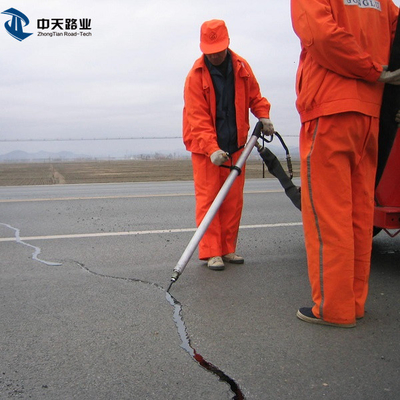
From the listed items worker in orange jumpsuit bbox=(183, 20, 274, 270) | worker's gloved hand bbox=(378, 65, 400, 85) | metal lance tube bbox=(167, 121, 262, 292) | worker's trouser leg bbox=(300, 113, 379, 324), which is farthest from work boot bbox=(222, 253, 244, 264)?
worker's gloved hand bbox=(378, 65, 400, 85)

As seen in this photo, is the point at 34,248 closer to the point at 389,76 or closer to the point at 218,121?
the point at 218,121

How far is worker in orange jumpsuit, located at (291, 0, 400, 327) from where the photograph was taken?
2.92 m

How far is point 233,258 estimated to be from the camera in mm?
4617

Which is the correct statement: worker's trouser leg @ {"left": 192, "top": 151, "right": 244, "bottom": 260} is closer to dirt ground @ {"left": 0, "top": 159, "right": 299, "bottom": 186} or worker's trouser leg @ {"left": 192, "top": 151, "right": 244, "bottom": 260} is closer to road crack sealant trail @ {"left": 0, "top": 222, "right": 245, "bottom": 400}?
road crack sealant trail @ {"left": 0, "top": 222, "right": 245, "bottom": 400}

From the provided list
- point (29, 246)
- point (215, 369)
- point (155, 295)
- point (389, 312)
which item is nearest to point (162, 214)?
point (29, 246)

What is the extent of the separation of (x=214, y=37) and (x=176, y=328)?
218cm

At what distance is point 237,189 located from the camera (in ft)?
15.1

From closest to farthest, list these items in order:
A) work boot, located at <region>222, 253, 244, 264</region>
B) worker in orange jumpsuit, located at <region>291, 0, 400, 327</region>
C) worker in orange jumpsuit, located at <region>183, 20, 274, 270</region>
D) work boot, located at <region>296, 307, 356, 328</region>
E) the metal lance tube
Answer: worker in orange jumpsuit, located at <region>291, 0, 400, 327</region> < work boot, located at <region>296, 307, 356, 328</region> < the metal lance tube < worker in orange jumpsuit, located at <region>183, 20, 274, 270</region> < work boot, located at <region>222, 253, 244, 264</region>

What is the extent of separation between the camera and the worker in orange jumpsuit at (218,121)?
4.23 meters

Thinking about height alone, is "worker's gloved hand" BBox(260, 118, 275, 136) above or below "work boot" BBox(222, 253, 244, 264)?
above

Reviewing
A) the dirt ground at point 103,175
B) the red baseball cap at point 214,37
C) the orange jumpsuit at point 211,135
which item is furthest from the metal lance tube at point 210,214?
the dirt ground at point 103,175

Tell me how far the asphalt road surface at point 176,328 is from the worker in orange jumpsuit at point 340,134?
0.28 meters

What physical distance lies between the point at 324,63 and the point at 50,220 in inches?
190

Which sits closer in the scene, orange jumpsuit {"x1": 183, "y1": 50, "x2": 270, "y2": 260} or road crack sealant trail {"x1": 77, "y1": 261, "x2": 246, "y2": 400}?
road crack sealant trail {"x1": 77, "y1": 261, "x2": 246, "y2": 400}
